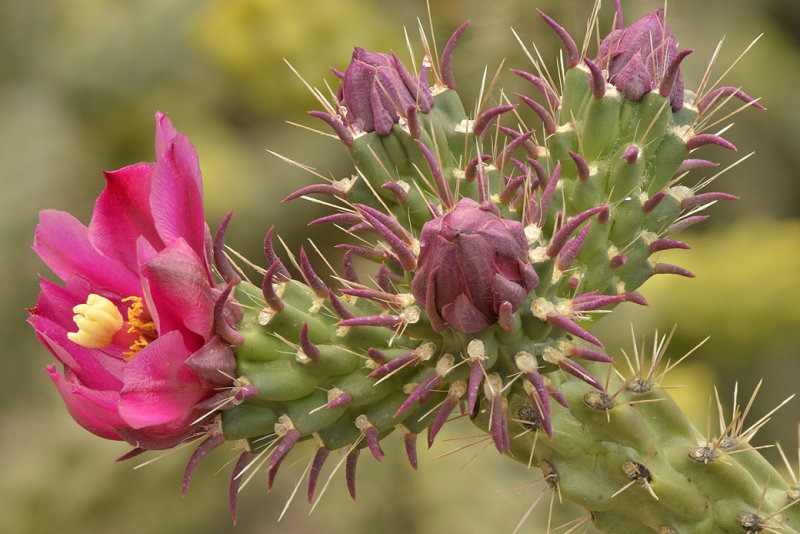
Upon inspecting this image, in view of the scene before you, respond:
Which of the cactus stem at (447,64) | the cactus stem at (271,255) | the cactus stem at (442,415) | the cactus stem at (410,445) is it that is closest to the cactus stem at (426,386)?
the cactus stem at (442,415)

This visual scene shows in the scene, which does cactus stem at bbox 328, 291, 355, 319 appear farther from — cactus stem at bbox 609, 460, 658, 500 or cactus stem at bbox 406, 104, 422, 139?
cactus stem at bbox 609, 460, 658, 500

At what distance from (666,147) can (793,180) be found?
12.3ft

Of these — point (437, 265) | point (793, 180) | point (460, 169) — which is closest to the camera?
point (437, 265)

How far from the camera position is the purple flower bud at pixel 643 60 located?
1.17 metres

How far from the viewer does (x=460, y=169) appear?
116 cm

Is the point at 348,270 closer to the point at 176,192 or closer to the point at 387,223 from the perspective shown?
the point at 387,223

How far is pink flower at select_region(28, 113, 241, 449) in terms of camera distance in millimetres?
864

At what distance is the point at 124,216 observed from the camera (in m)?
1.00

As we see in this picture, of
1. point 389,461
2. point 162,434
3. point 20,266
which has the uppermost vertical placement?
point 162,434

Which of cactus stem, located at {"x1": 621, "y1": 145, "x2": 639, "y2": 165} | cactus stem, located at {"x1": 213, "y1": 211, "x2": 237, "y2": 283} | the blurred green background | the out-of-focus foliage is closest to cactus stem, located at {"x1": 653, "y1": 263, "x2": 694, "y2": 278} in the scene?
cactus stem, located at {"x1": 621, "y1": 145, "x2": 639, "y2": 165}

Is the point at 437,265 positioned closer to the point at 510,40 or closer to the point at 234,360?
the point at 234,360

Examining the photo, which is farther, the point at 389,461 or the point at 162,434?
the point at 389,461

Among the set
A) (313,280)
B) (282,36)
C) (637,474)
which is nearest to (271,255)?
(313,280)

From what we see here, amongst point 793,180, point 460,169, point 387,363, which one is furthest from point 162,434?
point 793,180
